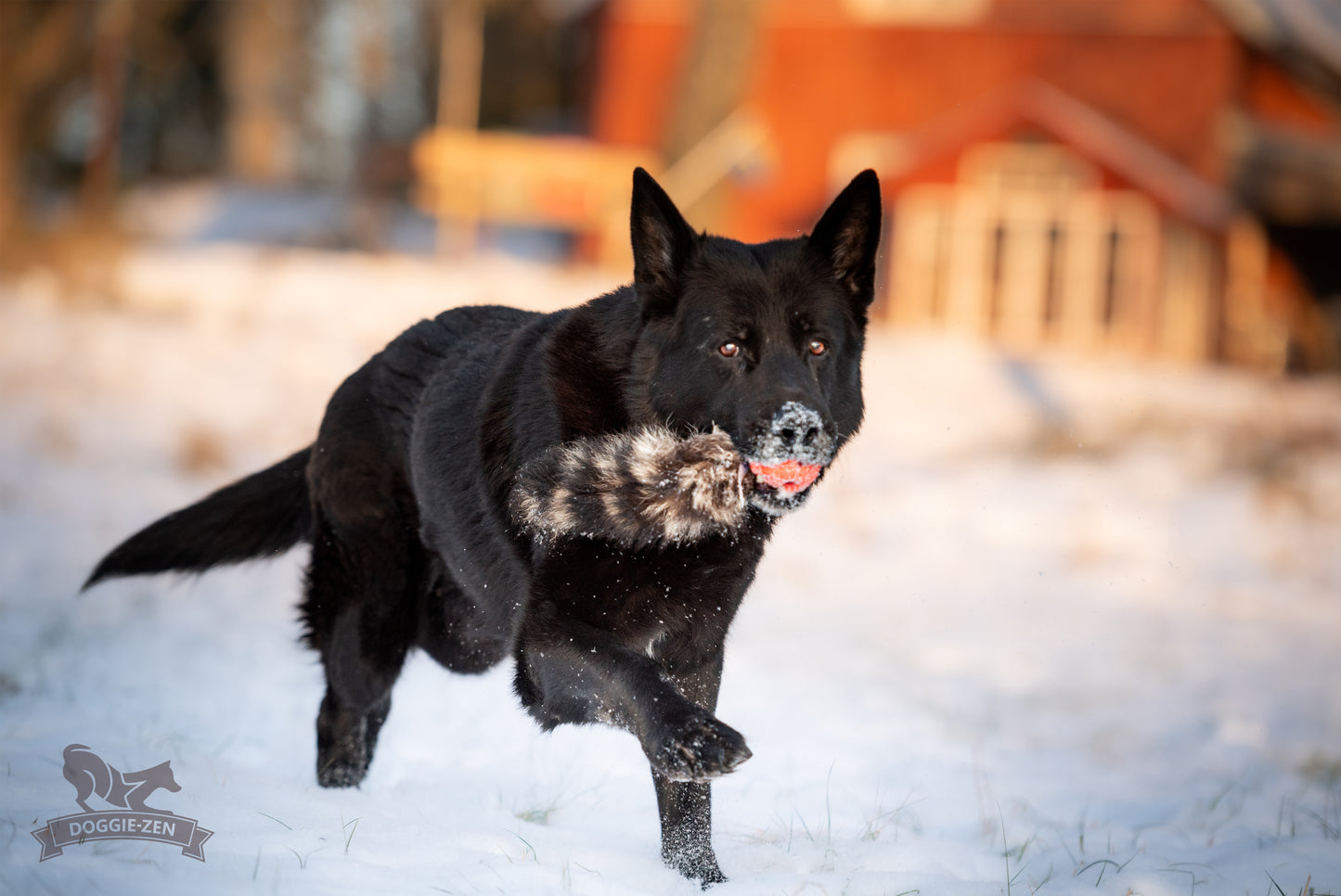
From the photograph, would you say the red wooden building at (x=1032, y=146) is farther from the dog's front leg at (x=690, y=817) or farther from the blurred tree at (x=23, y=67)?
the dog's front leg at (x=690, y=817)

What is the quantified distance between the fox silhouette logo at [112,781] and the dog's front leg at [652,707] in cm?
104

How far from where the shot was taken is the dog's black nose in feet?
9.44

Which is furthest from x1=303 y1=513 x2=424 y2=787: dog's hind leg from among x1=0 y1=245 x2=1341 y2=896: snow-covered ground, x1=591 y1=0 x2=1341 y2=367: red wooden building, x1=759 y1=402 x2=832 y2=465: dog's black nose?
x1=591 y1=0 x2=1341 y2=367: red wooden building

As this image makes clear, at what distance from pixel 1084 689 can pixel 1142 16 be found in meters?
16.8

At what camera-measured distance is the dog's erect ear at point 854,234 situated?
336 centimetres

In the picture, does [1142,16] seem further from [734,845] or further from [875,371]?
[734,845]

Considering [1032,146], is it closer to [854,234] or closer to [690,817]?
[854,234]

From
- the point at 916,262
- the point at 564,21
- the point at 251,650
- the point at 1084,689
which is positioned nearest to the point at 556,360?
the point at 251,650

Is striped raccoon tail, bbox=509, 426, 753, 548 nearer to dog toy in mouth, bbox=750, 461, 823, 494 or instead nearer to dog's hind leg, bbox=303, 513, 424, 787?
dog toy in mouth, bbox=750, 461, 823, 494

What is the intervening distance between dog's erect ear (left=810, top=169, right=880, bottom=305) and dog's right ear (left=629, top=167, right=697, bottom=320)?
39 centimetres

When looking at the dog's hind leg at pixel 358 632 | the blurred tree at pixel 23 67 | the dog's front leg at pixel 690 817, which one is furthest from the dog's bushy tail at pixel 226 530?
the blurred tree at pixel 23 67

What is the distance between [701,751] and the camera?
2730mm

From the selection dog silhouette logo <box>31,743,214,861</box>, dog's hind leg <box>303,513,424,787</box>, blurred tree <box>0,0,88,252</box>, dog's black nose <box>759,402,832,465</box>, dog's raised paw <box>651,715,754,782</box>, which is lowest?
dog silhouette logo <box>31,743,214,861</box>

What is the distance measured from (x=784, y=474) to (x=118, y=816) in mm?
1891
